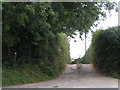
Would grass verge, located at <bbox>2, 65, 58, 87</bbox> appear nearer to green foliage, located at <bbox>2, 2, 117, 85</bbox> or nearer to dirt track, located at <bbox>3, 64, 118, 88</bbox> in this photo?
green foliage, located at <bbox>2, 2, 117, 85</bbox>

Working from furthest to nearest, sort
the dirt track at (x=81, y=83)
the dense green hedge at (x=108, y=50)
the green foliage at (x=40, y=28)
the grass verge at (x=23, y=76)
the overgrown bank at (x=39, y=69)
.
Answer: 1. the dense green hedge at (x=108, y=50)
2. the overgrown bank at (x=39, y=69)
3. the grass verge at (x=23, y=76)
4. the dirt track at (x=81, y=83)
5. the green foliage at (x=40, y=28)

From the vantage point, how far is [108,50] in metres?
14.8

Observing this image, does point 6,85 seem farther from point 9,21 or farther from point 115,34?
point 115,34

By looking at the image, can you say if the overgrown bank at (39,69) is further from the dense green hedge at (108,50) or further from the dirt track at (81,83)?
the dense green hedge at (108,50)

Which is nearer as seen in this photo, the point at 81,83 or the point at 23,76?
the point at 81,83

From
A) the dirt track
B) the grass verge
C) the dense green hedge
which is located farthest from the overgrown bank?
the dense green hedge

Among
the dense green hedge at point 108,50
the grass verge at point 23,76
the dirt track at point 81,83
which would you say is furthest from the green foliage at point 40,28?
the dirt track at point 81,83

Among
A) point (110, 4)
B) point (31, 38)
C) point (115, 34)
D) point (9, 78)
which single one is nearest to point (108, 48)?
point (115, 34)

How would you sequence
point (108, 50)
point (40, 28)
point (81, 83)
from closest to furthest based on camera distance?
point (81, 83) → point (40, 28) → point (108, 50)

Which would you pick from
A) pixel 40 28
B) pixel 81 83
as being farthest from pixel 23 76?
pixel 81 83

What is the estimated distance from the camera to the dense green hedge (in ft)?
46.4

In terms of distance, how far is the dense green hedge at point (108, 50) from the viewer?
46.4 feet

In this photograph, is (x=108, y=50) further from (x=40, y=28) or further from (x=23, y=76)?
(x=23, y=76)

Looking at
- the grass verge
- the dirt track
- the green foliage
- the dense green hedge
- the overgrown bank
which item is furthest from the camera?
the dense green hedge
